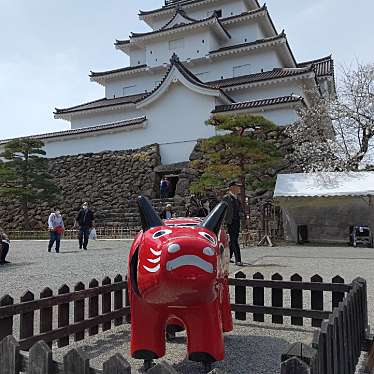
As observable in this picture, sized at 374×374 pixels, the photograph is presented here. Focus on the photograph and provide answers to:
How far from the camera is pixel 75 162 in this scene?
25.6 metres

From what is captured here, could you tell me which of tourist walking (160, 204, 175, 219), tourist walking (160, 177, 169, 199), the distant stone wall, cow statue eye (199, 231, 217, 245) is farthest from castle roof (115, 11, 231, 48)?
cow statue eye (199, 231, 217, 245)

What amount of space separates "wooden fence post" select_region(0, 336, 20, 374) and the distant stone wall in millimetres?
20729

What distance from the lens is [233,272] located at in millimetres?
8312

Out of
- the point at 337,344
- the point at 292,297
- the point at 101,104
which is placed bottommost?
the point at 292,297

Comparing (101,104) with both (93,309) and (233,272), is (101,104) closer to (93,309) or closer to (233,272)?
(233,272)

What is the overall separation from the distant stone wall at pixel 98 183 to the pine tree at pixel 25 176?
55.6 inches

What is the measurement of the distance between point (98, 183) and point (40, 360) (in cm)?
2326

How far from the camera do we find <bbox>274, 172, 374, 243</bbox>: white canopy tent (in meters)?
15.2

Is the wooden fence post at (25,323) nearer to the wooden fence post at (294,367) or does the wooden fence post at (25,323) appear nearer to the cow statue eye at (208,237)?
the cow statue eye at (208,237)

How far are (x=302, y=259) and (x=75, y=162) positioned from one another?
698 inches

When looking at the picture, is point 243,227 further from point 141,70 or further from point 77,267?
point 141,70

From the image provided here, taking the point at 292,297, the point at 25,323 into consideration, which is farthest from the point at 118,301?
the point at 292,297

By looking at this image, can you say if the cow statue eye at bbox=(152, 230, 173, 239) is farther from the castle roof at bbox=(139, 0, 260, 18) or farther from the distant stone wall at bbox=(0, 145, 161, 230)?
the castle roof at bbox=(139, 0, 260, 18)

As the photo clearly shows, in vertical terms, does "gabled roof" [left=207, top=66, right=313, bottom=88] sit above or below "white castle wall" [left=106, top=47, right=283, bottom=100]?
below
